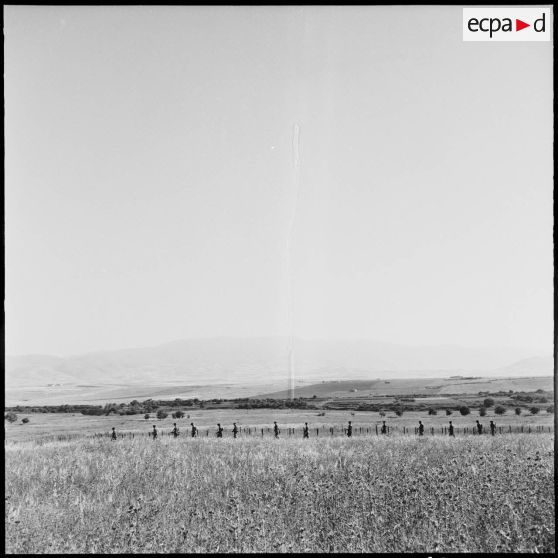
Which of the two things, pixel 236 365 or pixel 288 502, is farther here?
pixel 236 365

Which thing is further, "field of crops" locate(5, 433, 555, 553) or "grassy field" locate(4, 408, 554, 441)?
"grassy field" locate(4, 408, 554, 441)

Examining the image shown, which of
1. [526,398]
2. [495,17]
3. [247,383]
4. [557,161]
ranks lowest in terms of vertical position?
[526,398]

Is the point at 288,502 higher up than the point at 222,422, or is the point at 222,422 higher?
the point at 288,502

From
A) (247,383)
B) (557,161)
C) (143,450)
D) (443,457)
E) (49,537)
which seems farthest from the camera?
(247,383)

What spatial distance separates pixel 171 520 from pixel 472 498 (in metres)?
3.25

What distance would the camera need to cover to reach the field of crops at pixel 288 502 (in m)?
5.12

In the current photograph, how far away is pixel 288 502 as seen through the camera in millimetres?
5586

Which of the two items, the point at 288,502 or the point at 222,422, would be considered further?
the point at 222,422

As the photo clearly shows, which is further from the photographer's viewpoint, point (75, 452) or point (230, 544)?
point (75, 452)

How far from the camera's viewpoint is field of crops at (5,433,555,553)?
5121 mm

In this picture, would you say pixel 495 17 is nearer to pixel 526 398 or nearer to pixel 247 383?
pixel 247 383

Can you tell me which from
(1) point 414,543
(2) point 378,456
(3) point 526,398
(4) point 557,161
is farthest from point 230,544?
(3) point 526,398

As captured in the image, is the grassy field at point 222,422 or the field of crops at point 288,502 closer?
the field of crops at point 288,502

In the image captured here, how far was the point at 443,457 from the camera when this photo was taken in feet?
22.1
